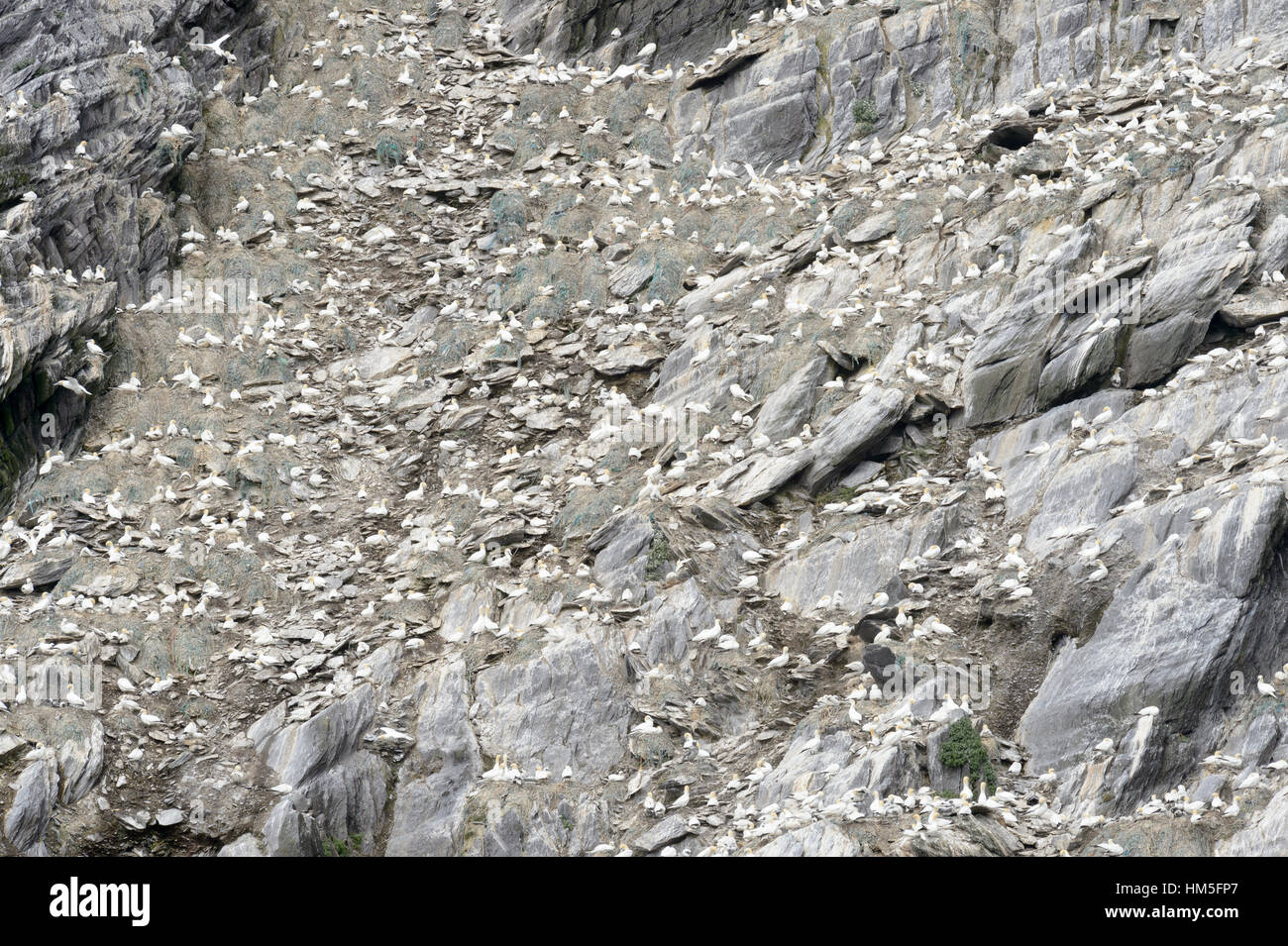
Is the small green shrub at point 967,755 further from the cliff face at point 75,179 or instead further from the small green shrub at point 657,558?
the cliff face at point 75,179

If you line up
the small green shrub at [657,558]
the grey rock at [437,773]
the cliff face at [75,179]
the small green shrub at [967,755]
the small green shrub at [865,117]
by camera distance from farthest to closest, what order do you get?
the small green shrub at [865,117], the cliff face at [75,179], the small green shrub at [657,558], the grey rock at [437,773], the small green shrub at [967,755]

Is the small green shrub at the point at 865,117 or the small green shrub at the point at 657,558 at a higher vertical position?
the small green shrub at the point at 865,117

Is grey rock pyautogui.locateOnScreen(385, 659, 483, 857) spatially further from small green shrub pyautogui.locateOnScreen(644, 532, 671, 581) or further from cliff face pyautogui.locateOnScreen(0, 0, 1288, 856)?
small green shrub pyautogui.locateOnScreen(644, 532, 671, 581)

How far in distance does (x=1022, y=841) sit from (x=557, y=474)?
1081 cm

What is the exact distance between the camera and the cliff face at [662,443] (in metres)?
19.9

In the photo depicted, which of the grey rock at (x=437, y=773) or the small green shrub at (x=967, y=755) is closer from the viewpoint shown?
the small green shrub at (x=967, y=755)

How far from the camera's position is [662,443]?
25891mm

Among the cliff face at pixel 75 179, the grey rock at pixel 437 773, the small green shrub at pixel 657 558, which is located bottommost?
the grey rock at pixel 437 773

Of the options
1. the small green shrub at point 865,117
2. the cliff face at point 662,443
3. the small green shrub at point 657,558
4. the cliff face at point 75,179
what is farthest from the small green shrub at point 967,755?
the small green shrub at point 865,117

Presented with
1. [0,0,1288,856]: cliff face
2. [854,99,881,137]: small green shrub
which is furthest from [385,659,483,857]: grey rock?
[854,99,881,137]: small green shrub

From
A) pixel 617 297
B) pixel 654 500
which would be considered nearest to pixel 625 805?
pixel 654 500

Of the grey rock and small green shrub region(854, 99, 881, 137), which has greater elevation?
small green shrub region(854, 99, 881, 137)

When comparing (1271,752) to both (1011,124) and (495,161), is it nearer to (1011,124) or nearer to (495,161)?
(1011,124)

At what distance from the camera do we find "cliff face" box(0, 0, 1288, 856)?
783 inches
